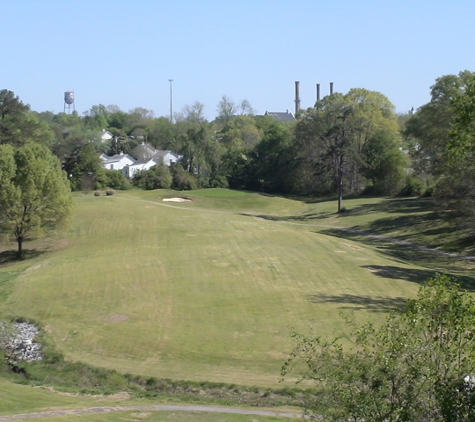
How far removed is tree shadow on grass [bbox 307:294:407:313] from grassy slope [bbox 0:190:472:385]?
0.06 m

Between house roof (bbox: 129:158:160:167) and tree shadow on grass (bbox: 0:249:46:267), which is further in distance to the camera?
house roof (bbox: 129:158:160:167)

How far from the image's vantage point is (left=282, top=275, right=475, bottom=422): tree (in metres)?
12.7

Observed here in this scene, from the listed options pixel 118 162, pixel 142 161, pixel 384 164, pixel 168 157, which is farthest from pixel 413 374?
pixel 168 157

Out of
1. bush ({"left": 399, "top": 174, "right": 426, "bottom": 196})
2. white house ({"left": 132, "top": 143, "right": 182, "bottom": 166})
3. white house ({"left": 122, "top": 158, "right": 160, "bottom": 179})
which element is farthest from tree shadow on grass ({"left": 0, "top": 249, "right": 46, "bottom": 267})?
white house ({"left": 132, "top": 143, "right": 182, "bottom": 166})

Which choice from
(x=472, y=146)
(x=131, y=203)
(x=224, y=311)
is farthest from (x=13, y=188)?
(x=472, y=146)

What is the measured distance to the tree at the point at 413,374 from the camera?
12.7 meters

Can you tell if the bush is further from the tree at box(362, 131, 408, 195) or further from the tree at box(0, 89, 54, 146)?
the tree at box(0, 89, 54, 146)

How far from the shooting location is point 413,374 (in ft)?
42.5

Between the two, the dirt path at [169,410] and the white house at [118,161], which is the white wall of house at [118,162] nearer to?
the white house at [118,161]

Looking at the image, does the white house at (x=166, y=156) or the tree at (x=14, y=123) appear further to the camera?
the white house at (x=166, y=156)

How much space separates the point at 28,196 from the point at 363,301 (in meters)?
25.8

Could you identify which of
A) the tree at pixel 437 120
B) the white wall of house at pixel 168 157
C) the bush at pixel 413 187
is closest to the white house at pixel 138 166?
the white wall of house at pixel 168 157

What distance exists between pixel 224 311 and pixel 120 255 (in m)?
14.0

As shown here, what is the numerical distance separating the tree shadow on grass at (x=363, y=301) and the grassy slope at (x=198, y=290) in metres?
0.06
